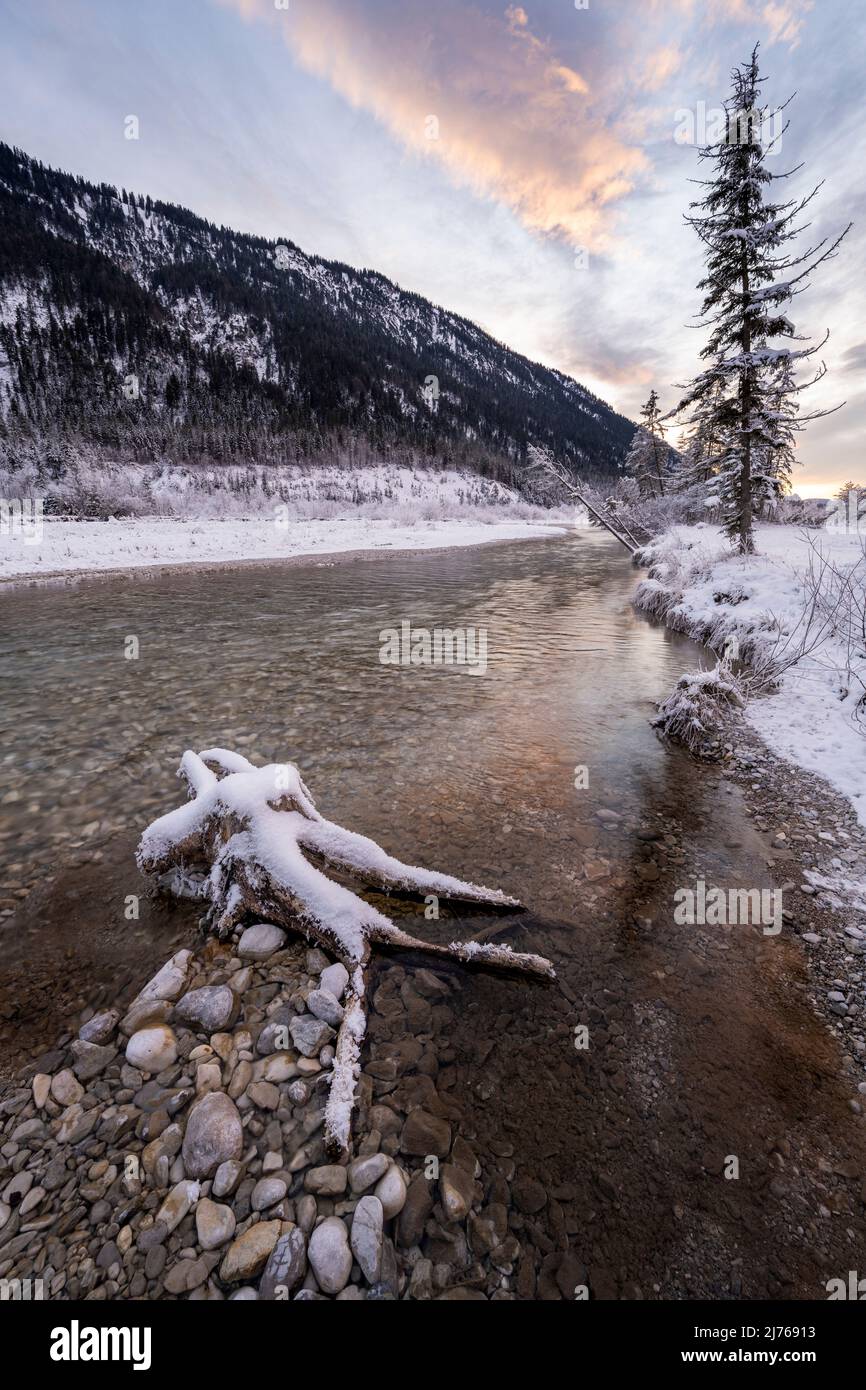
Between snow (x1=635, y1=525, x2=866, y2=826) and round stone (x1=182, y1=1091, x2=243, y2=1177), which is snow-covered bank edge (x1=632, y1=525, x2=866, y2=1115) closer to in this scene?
snow (x1=635, y1=525, x2=866, y2=826)

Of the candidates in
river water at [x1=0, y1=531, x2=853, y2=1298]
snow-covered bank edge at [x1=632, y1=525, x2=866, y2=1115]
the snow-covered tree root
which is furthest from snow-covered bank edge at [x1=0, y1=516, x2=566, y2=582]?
snow-covered bank edge at [x1=632, y1=525, x2=866, y2=1115]

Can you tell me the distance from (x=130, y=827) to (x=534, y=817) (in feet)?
11.9

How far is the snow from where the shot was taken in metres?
5.75

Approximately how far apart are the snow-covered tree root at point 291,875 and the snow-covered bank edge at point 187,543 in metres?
21.3

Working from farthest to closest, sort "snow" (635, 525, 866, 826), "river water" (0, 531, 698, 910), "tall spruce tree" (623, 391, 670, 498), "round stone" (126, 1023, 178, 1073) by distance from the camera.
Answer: "tall spruce tree" (623, 391, 670, 498) < "snow" (635, 525, 866, 826) < "river water" (0, 531, 698, 910) < "round stone" (126, 1023, 178, 1073)

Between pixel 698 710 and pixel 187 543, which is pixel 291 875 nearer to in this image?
pixel 698 710

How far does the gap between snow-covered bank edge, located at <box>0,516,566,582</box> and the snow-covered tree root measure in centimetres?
2125

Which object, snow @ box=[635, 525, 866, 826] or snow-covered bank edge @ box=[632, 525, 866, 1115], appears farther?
snow @ box=[635, 525, 866, 826]

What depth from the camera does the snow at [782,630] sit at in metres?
5.75

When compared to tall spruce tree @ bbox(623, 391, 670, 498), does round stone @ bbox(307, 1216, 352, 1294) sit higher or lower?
lower

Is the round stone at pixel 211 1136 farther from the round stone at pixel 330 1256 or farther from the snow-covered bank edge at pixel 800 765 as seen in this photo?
the snow-covered bank edge at pixel 800 765

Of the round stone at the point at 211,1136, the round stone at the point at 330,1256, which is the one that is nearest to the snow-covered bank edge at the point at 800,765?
the round stone at the point at 330,1256
